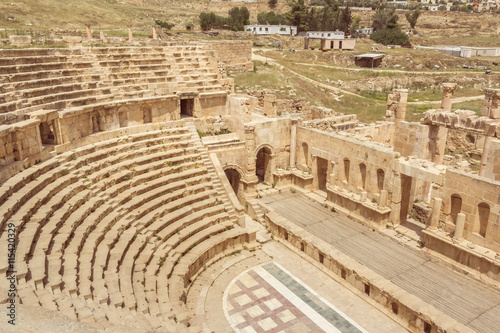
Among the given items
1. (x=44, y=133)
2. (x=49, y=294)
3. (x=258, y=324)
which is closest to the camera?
(x=49, y=294)

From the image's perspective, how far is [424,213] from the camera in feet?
55.9

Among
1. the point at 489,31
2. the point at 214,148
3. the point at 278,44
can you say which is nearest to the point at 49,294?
the point at 214,148

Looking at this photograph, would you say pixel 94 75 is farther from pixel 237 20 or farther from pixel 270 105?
pixel 237 20

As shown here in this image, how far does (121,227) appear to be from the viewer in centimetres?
1329

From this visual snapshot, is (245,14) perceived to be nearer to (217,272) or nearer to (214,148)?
(214,148)

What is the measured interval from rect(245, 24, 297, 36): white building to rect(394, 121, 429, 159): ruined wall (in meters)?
62.4

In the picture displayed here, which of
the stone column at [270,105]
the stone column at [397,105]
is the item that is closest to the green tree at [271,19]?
the stone column at [270,105]

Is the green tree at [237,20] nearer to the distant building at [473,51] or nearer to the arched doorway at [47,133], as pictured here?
the distant building at [473,51]

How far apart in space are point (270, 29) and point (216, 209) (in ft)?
228

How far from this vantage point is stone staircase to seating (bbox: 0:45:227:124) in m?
15.6

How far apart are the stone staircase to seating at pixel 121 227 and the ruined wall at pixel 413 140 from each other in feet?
31.5

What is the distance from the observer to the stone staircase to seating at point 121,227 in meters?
8.91

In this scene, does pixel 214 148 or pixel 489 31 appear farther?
pixel 489 31

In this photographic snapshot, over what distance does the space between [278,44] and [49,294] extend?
6476 cm
